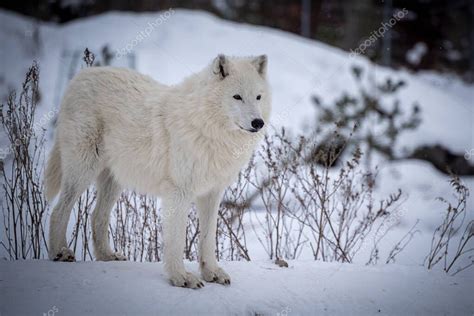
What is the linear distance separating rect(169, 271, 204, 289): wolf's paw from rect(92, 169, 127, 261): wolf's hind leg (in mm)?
979

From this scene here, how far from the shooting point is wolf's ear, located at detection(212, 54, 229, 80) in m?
3.79

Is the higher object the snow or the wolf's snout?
the wolf's snout

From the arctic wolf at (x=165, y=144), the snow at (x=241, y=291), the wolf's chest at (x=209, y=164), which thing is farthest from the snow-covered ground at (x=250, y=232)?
the wolf's chest at (x=209, y=164)

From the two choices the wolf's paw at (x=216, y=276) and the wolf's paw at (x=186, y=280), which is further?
the wolf's paw at (x=216, y=276)

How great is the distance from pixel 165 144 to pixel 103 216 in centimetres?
109

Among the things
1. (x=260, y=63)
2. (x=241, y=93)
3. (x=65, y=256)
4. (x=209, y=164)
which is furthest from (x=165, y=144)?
(x=65, y=256)

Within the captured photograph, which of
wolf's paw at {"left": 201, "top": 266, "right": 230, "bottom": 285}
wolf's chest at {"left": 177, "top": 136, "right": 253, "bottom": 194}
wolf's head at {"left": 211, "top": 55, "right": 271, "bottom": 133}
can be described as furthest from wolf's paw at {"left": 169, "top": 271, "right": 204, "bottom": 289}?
wolf's head at {"left": 211, "top": 55, "right": 271, "bottom": 133}

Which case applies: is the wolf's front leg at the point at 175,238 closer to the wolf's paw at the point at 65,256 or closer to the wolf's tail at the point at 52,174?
the wolf's paw at the point at 65,256

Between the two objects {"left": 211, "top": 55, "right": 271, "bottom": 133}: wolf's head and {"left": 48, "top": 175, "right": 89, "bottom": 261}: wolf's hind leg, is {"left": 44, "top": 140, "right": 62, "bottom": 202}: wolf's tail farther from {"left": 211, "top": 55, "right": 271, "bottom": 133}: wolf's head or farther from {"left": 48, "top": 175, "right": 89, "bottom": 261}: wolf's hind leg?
{"left": 211, "top": 55, "right": 271, "bottom": 133}: wolf's head

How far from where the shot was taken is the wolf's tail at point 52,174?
14.7 ft

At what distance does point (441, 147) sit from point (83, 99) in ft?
33.8

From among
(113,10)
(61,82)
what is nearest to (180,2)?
(113,10)

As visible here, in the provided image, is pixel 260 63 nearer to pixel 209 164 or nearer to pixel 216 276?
pixel 209 164

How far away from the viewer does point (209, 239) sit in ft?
12.9
